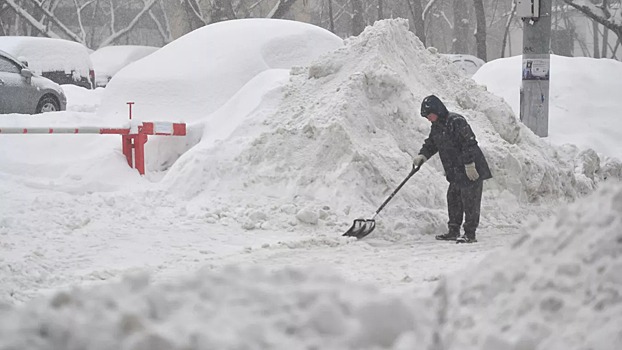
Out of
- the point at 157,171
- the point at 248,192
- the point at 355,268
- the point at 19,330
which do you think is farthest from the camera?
the point at 157,171

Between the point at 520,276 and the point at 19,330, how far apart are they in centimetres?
185

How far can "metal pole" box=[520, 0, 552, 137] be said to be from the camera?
1292cm

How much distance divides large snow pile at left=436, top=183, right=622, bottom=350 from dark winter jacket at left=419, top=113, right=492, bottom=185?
4776 mm

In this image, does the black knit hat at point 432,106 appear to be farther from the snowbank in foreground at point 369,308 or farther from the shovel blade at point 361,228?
the snowbank in foreground at point 369,308

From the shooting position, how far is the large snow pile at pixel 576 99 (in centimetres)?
1415

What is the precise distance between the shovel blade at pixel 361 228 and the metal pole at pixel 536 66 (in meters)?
5.52

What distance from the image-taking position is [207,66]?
12047 mm

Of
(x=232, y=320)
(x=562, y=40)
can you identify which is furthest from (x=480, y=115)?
(x=562, y=40)

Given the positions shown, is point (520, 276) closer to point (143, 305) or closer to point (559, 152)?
point (143, 305)

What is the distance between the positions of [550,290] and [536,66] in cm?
1031

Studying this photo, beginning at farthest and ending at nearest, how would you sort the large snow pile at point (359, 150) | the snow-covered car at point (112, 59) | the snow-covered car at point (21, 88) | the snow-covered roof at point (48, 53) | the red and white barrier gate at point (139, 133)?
the snow-covered car at point (112, 59) → the snow-covered roof at point (48, 53) → the snow-covered car at point (21, 88) → the red and white barrier gate at point (139, 133) → the large snow pile at point (359, 150)

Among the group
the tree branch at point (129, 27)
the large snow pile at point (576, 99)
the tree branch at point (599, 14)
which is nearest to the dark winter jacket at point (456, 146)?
the large snow pile at point (576, 99)

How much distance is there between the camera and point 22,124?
1088 centimetres

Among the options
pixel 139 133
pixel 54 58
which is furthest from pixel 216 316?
pixel 54 58
